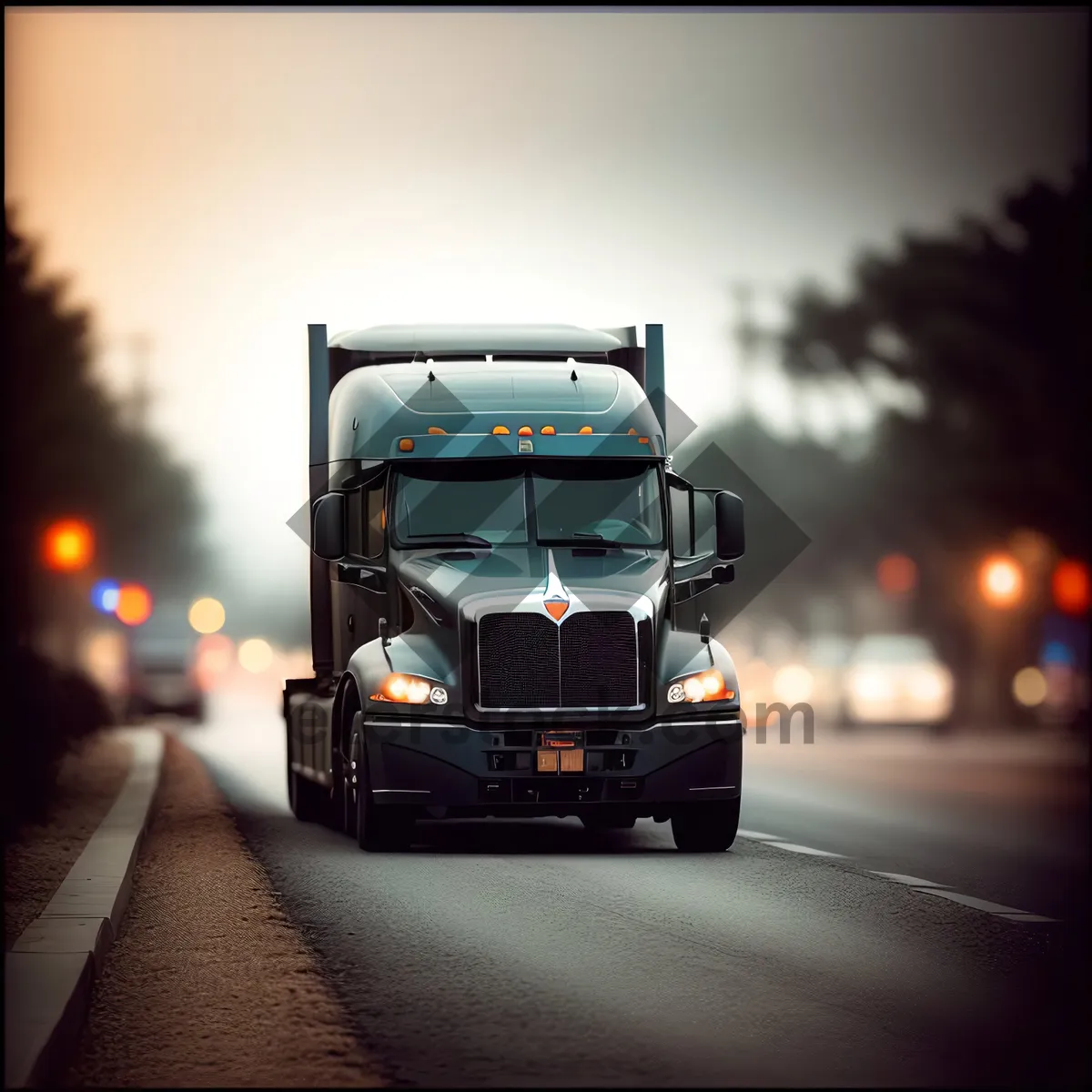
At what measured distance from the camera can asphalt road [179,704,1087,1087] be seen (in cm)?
819

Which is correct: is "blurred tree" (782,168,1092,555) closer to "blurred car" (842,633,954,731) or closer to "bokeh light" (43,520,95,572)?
"blurred car" (842,633,954,731)

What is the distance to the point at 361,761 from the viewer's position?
50.1 ft

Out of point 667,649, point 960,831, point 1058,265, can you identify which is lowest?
point 960,831

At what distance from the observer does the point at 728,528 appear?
52.1 feet

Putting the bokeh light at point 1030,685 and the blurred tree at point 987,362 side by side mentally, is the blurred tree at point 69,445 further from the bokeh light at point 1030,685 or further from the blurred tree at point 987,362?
the bokeh light at point 1030,685

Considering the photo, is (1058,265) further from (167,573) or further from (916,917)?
(167,573)

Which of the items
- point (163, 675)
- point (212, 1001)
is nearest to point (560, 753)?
point (212, 1001)

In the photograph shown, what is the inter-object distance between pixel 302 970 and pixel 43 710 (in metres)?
11.6

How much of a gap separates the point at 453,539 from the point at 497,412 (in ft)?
3.56

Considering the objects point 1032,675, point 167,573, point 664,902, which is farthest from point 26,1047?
point 167,573

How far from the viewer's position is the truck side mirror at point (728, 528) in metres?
15.9

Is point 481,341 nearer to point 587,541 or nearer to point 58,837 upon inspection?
point 587,541

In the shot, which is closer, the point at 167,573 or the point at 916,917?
the point at 916,917

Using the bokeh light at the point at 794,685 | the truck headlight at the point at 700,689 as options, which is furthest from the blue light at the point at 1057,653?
the truck headlight at the point at 700,689
